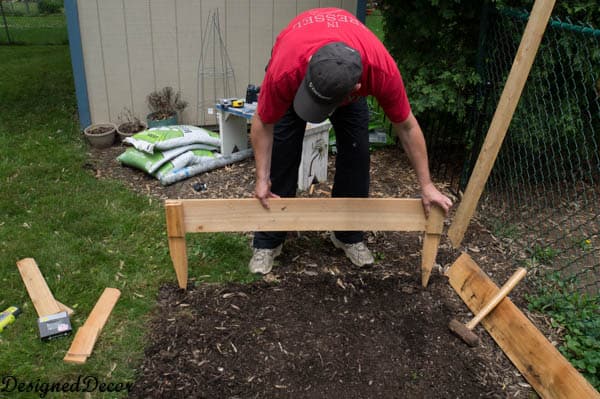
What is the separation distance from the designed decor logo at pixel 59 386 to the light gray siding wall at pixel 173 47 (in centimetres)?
352

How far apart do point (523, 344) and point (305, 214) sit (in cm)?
122

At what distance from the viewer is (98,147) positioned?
475 cm

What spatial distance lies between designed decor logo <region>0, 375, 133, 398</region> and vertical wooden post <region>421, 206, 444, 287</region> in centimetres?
165

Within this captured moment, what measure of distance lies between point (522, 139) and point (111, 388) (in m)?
3.36

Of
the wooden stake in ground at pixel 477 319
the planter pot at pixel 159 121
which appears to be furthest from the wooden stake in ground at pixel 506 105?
the planter pot at pixel 159 121

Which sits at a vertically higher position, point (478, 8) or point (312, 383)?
point (478, 8)

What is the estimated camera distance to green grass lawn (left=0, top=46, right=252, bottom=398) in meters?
2.18

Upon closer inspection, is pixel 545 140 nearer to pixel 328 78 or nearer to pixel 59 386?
pixel 328 78

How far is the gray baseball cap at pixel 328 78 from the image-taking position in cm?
169

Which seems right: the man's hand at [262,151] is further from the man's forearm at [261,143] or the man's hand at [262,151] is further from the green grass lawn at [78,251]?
the green grass lawn at [78,251]

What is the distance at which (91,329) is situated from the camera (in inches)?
90.5

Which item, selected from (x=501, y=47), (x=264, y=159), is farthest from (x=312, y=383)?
(x=501, y=47)

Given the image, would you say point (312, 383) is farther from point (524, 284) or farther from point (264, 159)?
point (524, 284)

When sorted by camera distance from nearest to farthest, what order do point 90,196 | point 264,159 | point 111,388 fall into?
point 111,388
point 264,159
point 90,196
